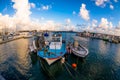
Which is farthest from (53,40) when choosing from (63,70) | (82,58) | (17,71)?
(17,71)

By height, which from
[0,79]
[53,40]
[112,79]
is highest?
[53,40]

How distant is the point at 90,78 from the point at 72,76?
144 inches

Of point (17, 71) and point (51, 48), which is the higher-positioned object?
point (51, 48)

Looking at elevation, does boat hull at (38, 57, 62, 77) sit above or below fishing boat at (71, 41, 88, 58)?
below

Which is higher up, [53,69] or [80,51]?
[80,51]

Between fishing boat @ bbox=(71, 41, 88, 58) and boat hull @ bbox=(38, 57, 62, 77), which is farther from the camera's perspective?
fishing boat @ bbox=(71, 41, 88, 58)

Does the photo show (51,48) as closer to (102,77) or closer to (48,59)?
(48,59)

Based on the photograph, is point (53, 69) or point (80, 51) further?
point (80, 51)

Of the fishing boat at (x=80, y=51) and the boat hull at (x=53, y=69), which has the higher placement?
the fishing boat at (x=80, y=51)

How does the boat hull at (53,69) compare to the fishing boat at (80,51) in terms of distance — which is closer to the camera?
the boat hull at (53,69)

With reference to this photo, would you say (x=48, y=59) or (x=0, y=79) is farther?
(x=48, y=59)

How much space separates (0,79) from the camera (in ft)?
52.4

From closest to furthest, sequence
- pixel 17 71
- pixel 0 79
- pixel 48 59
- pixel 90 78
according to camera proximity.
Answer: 1. pixel 0 79
2. pixel 90 78
3. pixel 17 71
4. pixel 48 59

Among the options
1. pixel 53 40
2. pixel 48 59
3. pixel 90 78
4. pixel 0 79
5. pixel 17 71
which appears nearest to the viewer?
pixel 0 79
